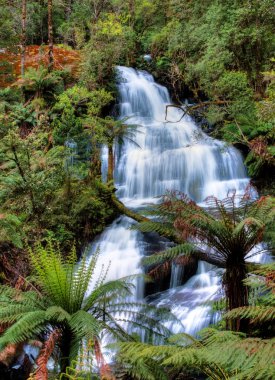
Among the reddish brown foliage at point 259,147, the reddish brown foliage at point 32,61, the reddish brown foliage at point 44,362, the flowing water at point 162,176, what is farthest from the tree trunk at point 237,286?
the reddish brown foliage at point 32,61

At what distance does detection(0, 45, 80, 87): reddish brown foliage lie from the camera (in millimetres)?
16188

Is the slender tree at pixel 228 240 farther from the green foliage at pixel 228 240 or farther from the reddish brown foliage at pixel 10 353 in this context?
the reddish brown foliage at pixel 10 353

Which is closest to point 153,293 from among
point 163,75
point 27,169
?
point 27,169

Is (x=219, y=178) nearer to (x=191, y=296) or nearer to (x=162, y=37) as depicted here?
(x=191, y=296)

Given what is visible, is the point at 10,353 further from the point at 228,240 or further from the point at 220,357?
the point at 220,357

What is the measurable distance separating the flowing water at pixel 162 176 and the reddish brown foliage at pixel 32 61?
8.30ft

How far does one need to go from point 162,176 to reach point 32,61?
983 cm

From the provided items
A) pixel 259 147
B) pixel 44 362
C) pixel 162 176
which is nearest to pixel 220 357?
pixel 44 362

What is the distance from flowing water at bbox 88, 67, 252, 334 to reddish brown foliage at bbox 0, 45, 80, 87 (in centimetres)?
253

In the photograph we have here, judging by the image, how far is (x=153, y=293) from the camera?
808 cm

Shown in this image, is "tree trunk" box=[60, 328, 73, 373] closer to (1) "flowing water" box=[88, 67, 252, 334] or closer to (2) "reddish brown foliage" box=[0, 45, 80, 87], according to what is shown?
(1) "flowing water" box=[88, 67, 252, 334]

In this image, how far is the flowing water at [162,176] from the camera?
787 cm

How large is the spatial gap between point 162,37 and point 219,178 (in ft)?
32.5

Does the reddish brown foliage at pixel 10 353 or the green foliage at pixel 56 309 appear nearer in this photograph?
the green foliage at pixel 56 309
